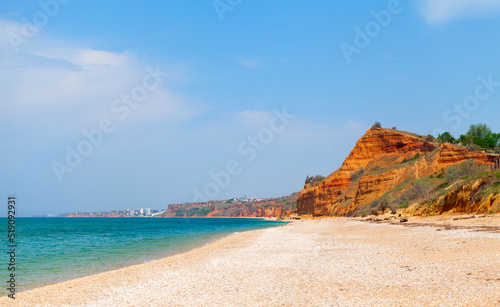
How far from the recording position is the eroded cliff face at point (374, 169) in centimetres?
6634

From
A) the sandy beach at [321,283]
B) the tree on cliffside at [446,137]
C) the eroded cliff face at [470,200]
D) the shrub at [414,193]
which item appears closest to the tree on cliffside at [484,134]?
the tree on cliffside at [446,137]

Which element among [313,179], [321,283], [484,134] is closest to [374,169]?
[484,134]

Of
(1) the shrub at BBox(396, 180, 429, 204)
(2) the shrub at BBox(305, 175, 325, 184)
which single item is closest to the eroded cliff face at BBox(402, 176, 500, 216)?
(1) the shrub at BBox(396, 180, 429, 204)

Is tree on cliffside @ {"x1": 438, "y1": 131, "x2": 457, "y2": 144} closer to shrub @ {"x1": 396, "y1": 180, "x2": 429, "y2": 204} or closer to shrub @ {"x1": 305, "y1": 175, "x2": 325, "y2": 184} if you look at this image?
shrub @ {"x1": 305, "y1": 175, "x2": 325, "y2": 184}

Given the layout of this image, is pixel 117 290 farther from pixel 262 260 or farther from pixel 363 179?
pixel 363 179

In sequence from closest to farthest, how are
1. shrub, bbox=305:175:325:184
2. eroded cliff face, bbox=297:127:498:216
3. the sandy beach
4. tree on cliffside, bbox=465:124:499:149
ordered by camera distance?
1. the sandy beach
2. eroded cliff face, bbox=297:127:498:216
3. tree on cliffside, bbox=465:124:499:149
4. shrub, bbox=305:175:325:184

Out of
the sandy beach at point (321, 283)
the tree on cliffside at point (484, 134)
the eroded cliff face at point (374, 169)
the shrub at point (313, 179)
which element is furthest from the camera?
the shrub at point (313, 179)

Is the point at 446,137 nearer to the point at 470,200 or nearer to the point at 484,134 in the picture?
the point at 484,134

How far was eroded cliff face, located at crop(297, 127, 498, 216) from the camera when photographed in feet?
218

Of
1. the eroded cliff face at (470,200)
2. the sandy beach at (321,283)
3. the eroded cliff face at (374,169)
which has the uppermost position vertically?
the eroded cliff face at (374,169)

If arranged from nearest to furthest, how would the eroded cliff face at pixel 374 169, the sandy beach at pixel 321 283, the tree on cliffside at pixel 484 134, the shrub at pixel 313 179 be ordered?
the sandy beach at pixel 321 283, the eroded cliff face at pixel 374 169, the tree on cliffside at pixel 484 134, the shrub at pixel 313 179

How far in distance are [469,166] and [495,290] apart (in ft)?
147

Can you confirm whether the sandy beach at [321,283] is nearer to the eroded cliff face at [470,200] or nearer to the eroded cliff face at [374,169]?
the eroded cliff face at [470,200]

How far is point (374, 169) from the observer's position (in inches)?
3573
